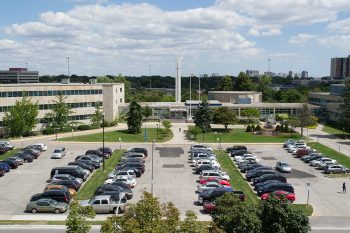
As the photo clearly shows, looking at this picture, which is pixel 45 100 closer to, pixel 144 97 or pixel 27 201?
pixel 27 201

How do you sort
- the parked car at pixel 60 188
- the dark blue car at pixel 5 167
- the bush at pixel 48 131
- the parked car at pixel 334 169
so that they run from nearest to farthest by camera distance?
the parked car at pixel 60 188
the dark blue car at pixel 5 167
the parked car at pixel 334 169
the bush at pixel 48 131

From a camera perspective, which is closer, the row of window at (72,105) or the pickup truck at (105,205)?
the pickup truck at (105,205)

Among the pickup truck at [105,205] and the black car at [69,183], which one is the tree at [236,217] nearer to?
the pickup truck at [105,205]

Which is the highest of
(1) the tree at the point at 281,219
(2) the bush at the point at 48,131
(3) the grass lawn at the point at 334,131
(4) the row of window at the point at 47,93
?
(4) the row of window at the point at 47,93

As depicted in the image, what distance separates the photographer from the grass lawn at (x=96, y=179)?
38.8 m

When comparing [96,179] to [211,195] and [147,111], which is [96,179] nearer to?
[211,195]

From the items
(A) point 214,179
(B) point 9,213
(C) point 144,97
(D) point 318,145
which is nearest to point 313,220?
(A) point 214,179

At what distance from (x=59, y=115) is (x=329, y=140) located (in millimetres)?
45790

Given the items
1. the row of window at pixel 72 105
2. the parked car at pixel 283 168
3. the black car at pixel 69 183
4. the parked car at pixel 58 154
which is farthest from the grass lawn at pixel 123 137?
the black car at pixel 69 183

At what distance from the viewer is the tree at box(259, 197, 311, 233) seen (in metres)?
22.3

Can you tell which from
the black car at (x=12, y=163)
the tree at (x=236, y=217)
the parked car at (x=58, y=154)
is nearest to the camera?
the tree at (x=236, y=217)

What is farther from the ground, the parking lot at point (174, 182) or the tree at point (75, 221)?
the tree at point (75, 221)

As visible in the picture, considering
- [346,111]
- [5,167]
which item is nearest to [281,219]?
[5,167]

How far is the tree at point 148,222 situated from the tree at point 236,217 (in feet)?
12.6
